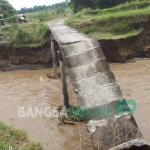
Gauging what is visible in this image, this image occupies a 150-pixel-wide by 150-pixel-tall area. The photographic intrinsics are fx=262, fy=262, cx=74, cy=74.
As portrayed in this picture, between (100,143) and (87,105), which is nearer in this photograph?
(100,143)

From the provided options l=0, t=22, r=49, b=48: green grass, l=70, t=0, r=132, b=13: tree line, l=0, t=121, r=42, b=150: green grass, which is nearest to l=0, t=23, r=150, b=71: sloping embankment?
l=0, t=22, r=49, b=48: green grass

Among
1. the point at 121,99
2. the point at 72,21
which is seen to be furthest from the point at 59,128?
the point at 72,21

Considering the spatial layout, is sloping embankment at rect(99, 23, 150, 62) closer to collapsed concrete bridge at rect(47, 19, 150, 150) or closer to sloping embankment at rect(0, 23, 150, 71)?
sloping embankment at rect(0, 23, 150, 71)

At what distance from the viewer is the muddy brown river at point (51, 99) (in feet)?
15.6

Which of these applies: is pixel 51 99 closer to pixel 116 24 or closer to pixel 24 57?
pixel 24 57

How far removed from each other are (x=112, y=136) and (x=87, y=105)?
709 millimetres

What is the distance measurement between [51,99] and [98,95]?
9.09 feet

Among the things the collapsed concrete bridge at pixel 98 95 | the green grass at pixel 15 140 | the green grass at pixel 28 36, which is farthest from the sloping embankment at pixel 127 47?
the green grass at pixel 15 140

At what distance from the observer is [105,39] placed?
9602mm

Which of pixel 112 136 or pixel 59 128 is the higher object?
pixel 112 136

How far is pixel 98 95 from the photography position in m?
4.38

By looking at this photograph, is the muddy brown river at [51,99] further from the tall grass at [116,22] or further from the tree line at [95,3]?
the tree line at [95,3]

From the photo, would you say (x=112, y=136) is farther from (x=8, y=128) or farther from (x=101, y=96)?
(x=8, y=128)

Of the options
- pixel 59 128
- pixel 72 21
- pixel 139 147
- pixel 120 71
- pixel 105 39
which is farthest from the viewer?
pixel 72 21
